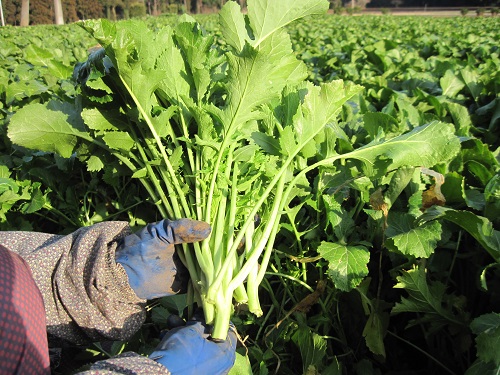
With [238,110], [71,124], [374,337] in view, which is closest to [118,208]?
[71,124]

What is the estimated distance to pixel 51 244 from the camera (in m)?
1.67

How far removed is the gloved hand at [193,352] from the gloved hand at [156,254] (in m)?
0.26

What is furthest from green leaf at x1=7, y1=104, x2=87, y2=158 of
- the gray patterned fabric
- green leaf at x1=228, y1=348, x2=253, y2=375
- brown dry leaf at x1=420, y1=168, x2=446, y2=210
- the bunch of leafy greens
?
brown dry leaf at x1=420, y1=168, x2=446, y2=210

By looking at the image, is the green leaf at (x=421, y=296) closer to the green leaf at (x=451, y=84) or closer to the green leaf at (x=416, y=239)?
the green leaf at (x=416, y=239)

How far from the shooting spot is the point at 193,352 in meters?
1.45

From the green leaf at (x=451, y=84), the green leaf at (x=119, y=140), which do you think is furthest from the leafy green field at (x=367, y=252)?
the green leaf at (x=451, y=84)

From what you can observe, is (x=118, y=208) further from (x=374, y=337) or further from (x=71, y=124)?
(x=374, y=337)

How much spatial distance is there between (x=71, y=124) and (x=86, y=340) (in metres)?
0.92

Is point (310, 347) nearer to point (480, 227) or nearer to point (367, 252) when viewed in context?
point (367, 252)

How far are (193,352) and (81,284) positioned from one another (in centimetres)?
49

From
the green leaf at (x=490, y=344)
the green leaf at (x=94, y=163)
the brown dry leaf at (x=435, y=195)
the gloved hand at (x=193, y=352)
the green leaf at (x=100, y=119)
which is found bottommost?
the gloved hand at (x=193, y=352)

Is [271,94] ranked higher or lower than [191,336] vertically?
higher

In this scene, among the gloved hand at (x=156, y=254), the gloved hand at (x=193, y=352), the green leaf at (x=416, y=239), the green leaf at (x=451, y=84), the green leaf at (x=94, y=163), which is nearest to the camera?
the gloved hand at (x=193, y=352)

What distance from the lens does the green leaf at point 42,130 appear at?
192 cm
